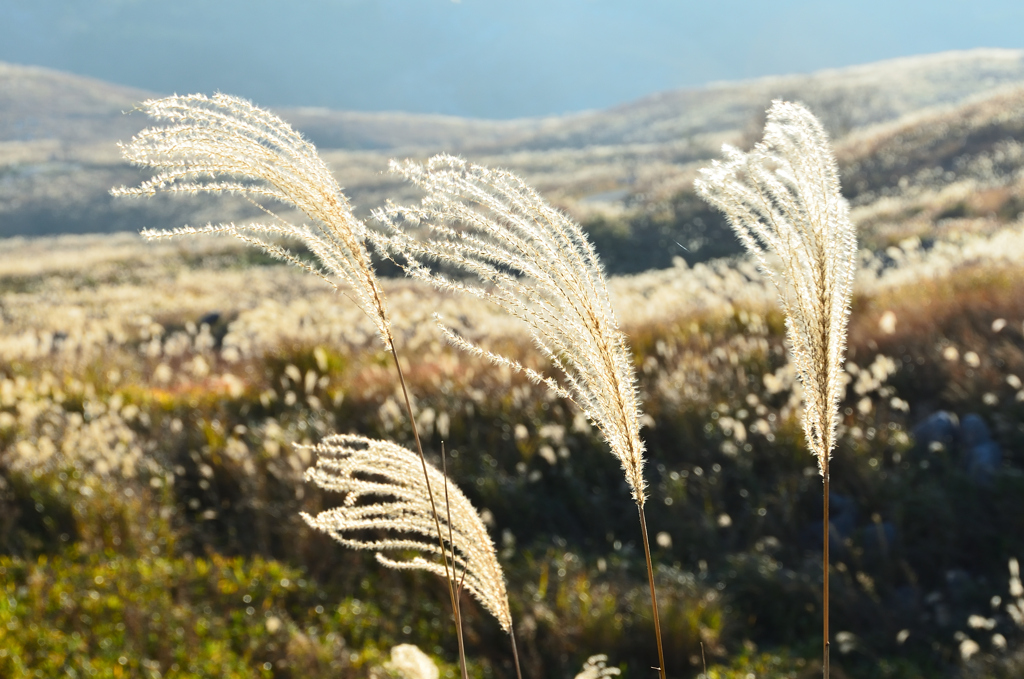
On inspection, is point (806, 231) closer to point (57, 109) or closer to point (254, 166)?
point (254, 166)

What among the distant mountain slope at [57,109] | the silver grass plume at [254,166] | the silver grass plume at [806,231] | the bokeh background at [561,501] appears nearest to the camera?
the silver grass plume at [806,231]

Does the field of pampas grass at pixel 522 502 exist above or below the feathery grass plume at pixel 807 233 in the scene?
below

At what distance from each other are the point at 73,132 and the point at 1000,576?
339 ft

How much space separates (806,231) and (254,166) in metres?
1.06

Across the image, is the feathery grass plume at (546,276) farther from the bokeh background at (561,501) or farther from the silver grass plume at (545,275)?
the bokeh background at (561,501)

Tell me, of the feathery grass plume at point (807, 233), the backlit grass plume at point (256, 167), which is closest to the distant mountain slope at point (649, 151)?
the backlit grass plume at point (256, 167)

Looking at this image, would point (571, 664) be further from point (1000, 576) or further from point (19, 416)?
point (19, 416)

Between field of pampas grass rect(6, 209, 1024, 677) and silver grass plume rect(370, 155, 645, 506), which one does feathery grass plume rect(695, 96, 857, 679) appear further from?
field of pampas grass rect(6, 209, 1024, 677)

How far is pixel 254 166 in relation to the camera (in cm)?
142

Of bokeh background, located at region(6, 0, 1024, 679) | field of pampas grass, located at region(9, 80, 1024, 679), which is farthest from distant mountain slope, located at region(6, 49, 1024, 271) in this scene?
bokeh background, located at region(6, 0, 1024, 679)

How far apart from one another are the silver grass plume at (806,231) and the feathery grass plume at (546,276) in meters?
0.28

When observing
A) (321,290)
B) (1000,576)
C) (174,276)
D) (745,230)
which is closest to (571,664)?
(1000,576)

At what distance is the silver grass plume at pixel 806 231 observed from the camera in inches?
49.6

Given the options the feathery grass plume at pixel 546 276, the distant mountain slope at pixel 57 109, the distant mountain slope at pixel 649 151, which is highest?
the distant mountain slope at pixel 57 109
